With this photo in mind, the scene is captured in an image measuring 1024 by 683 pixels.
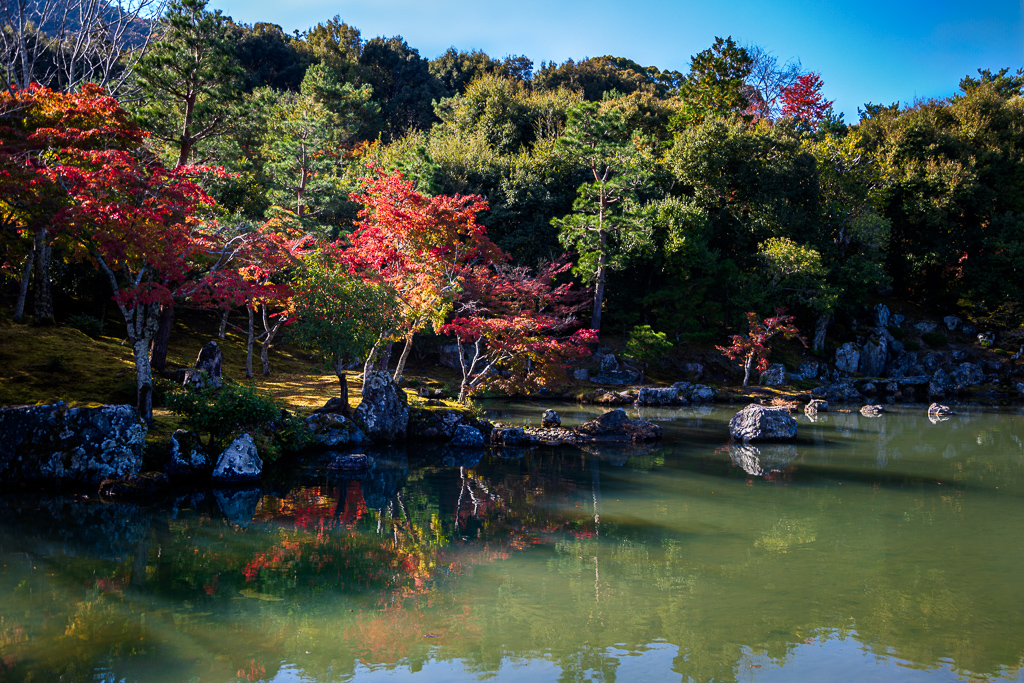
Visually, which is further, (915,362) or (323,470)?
(915,362)

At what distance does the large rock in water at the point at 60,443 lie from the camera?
29.6 feet

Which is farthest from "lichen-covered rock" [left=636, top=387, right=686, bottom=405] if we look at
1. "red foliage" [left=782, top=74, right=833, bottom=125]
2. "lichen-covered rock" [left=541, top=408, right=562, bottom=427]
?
"red foliage" [left=782, top=74, right=833, bottom=125]

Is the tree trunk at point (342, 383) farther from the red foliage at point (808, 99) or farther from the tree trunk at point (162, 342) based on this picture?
the red foliage at point (808, 99)

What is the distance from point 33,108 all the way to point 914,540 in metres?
14.8

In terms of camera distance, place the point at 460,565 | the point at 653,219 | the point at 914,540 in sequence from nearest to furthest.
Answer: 1. the point at 460,565
2. the point at 914,540
3. the point at 653,219

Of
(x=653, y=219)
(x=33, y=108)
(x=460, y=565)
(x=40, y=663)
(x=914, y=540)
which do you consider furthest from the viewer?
(x=653, y=219)

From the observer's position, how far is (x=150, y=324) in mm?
10852

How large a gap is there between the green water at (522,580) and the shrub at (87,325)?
10.2 metres

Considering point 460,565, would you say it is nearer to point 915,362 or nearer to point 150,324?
point 150,324

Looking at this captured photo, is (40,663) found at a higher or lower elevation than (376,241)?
lower

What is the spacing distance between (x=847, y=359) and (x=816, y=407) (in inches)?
331

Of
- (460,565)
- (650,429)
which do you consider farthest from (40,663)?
(650,429)

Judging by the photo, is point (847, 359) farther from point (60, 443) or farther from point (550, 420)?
point (60, 443)

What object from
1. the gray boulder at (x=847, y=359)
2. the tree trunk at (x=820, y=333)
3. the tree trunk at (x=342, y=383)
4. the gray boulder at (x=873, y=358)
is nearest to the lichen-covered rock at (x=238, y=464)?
the tree trunk at (x=342, y=383)
